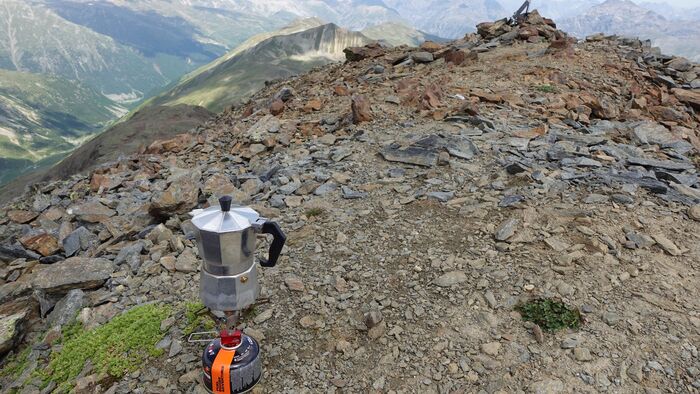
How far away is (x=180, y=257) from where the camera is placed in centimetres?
717

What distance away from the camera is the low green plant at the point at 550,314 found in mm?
5359

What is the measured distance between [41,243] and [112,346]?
188 inches

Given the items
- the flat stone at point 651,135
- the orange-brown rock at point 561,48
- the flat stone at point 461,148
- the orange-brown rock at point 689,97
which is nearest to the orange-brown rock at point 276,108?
the flat stone at point 461,148

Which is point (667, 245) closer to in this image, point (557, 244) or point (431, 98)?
point (557, 244)

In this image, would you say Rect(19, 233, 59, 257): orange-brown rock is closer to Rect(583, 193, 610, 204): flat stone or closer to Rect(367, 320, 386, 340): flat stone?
Rect(367, 320, 386, 340): flat stone

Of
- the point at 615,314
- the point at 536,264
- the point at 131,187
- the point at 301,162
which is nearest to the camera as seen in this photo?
the point at 615,314

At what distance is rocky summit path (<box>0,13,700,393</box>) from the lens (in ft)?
16.6

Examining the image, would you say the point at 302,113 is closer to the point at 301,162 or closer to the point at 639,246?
the point at 301,162

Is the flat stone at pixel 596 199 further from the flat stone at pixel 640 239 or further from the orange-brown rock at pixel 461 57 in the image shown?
the orange-brown rock at pixel 461 57

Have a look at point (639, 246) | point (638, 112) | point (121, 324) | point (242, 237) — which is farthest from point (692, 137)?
point (121, 324)

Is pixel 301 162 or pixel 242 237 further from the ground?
pixel 242 237

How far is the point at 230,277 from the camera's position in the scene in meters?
4.11

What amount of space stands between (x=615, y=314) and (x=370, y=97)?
1059cm

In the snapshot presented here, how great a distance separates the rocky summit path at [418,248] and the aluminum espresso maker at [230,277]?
673 millimetres
